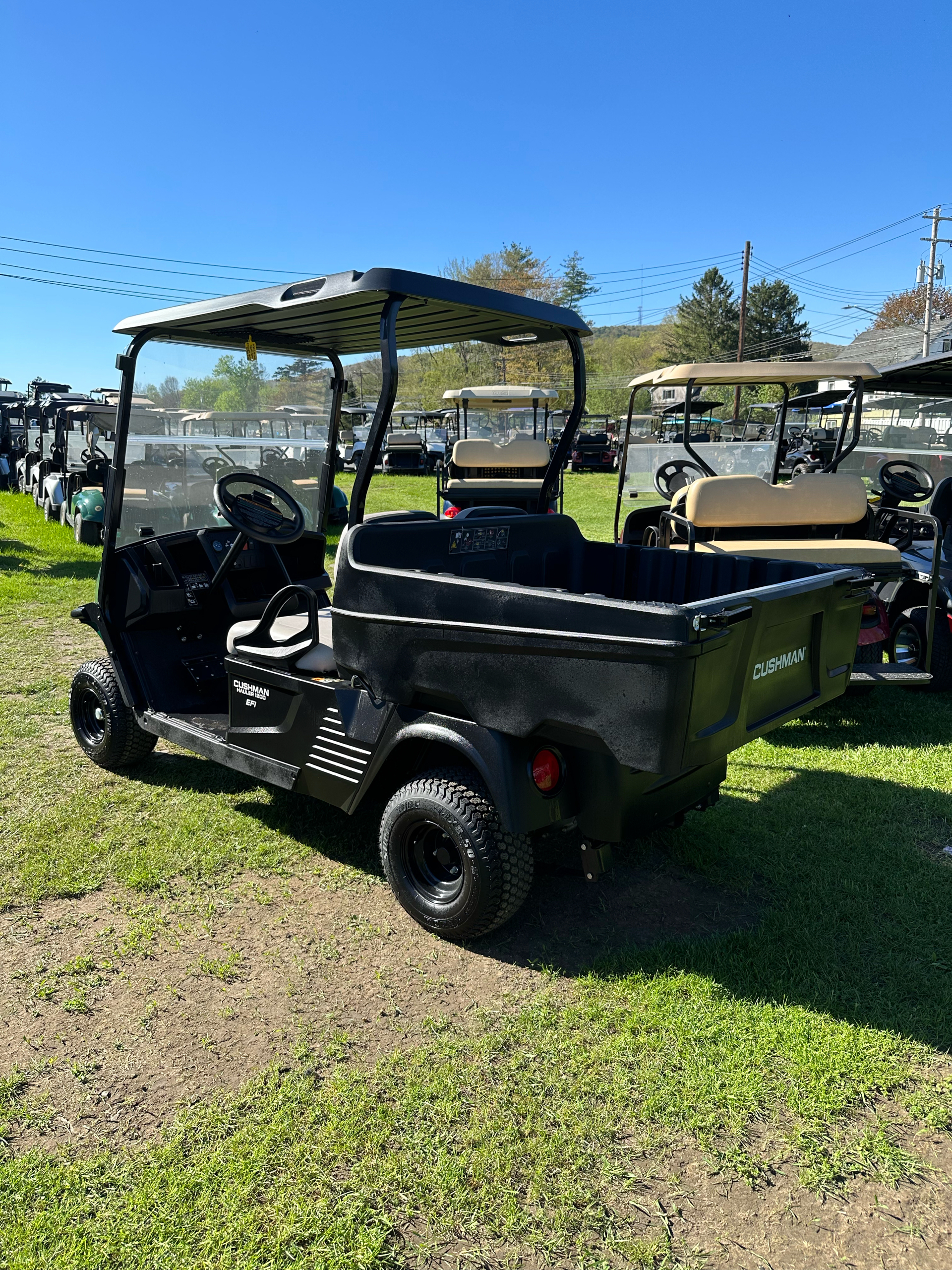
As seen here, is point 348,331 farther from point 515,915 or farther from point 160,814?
point 515,915

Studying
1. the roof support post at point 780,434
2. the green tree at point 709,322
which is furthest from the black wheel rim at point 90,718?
the green tree at point 709,322

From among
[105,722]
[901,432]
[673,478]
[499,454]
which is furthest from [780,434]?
[901,432]

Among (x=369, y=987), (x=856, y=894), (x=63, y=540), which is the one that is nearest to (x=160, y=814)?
(x=369, y=987)

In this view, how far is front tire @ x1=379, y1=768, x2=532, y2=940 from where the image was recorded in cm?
271

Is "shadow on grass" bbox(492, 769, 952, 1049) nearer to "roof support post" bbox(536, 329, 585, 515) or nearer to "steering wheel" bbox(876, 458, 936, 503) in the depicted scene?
"roof support post" bbox(536, 329, 585, 515)

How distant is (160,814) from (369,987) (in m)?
1.59

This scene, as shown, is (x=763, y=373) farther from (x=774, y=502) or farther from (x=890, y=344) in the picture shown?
(x=890, y=344)

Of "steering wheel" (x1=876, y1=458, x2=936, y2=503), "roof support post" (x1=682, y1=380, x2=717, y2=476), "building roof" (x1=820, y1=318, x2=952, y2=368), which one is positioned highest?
"building roof" (x1=820, y1=318, x2=952, y2=368)

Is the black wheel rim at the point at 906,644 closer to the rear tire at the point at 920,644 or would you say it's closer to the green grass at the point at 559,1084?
the rear tire at the point at 920,644

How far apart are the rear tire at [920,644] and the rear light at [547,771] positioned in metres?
3.17

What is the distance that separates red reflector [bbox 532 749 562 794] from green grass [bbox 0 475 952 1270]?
605 mm

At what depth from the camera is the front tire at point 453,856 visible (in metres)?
2.71

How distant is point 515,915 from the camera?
308 cm

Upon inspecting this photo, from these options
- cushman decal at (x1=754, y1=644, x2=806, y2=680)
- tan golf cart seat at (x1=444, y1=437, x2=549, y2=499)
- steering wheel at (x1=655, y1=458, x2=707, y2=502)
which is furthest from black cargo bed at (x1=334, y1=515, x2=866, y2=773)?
tan golf cart seat at (x1=444, y1=437, x2=549, y2=499)
